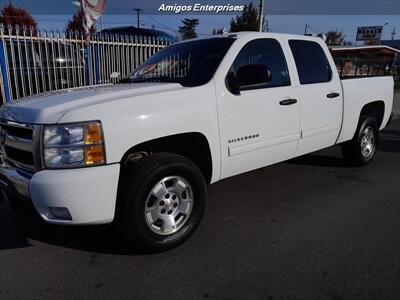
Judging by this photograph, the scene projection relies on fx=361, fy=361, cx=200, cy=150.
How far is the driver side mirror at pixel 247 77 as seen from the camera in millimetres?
3412

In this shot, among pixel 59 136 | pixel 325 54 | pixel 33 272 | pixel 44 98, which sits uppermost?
pixel 325 54

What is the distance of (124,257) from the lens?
3014 mm

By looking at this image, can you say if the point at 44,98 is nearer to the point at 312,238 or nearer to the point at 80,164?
the point at 80,164

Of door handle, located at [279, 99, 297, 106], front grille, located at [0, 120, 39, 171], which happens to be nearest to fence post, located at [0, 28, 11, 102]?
front grille, located at [0, 120, 39, 171]

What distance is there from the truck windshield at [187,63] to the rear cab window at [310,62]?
3.35 feet

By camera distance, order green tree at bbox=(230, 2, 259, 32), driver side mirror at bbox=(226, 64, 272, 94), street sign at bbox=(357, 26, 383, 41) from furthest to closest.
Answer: street sign at bbox=(357, 26, 383, 41), green tree at bbox=(230, 2, 259, 32), driver side mirror at bbox=(226, 64, 272, 94)

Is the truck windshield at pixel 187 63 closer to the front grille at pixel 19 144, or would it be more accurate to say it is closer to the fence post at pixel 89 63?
the front grille at pixel 19 144

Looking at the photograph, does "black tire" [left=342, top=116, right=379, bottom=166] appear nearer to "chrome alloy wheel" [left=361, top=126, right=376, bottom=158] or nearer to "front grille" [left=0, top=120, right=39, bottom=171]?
"chrome alloy wheel" [left=361, top=126, right=376, bottom=158]

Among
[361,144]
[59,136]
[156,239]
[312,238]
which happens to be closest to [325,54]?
[361,144]

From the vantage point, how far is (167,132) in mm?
2941

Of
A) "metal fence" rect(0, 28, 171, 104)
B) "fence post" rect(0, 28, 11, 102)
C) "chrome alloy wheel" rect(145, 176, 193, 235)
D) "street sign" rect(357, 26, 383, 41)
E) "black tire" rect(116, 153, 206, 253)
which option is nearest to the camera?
"black tire" rect(116, 153, 206, 253)

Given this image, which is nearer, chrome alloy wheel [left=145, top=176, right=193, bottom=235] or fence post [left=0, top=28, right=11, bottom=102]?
chrome alloy wheel [left=145, top=176, right=193, bottom=235]

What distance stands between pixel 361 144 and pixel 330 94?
1.30 meters

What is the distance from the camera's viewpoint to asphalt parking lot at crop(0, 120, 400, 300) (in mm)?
2574
